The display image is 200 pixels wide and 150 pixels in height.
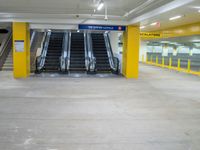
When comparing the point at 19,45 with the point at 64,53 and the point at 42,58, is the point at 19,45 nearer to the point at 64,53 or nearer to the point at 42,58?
the point at 42,58

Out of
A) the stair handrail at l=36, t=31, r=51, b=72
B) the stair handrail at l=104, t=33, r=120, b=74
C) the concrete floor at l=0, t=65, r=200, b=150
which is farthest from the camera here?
the stair handrail at l=104, t=33, r=120, b=74

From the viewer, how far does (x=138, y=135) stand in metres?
4.61

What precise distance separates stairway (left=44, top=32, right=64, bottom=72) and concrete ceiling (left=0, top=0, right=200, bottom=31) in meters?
3.39

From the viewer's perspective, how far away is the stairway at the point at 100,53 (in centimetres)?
1545

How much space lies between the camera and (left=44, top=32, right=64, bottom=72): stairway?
1515 cm

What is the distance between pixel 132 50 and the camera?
43.2 ft

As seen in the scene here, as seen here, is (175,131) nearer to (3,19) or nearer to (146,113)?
(146,113)

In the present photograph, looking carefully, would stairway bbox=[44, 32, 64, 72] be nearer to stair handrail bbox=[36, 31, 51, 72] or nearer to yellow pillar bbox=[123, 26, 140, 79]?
stair handrail bbox=[36, 31, 51, 72]

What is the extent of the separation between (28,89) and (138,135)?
5.81 m

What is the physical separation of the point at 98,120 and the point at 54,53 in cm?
1165

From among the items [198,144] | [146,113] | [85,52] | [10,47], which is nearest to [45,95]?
[146,113]

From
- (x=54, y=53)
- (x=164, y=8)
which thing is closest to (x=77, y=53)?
(x=54, y=53)

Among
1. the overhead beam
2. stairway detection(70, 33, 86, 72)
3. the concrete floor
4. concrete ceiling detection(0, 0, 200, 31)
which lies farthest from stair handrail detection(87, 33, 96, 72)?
the concrete floor

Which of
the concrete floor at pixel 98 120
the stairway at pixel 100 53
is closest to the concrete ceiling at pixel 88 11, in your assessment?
the concrete floor at pixel 98 120
